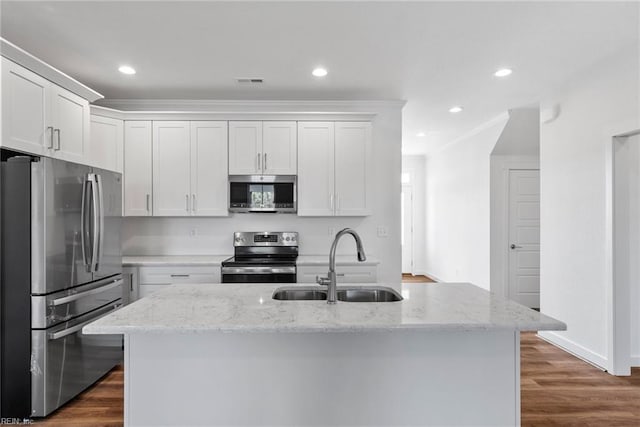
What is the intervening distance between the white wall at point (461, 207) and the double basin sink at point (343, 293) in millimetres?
→ 3697

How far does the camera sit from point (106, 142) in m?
3.77

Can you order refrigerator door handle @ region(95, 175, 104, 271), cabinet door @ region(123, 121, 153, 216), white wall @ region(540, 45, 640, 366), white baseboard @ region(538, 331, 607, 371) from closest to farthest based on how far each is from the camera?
refrigerator door handle @ region(95, 175, 104, 271) < white wall @ region(540, 45, 640, 366) < white baseboard @ region(538, 331, 607, 371) < cabinet door @ region(123, 121, 153, 216)

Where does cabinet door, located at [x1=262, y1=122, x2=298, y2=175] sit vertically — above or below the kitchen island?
above

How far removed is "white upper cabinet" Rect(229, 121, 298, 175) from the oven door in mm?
1044

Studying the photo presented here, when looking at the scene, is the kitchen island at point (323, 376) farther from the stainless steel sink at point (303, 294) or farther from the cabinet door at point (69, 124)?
the cabinet door at point (69, 124)

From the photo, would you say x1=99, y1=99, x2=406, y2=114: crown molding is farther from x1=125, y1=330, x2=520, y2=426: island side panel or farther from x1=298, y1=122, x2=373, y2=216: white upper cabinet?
x1=125, y1=330, x2=520, y2=426: island side panel

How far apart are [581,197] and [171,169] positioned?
411cm

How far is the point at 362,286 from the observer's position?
2252mm

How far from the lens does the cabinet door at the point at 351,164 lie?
13.1 ft

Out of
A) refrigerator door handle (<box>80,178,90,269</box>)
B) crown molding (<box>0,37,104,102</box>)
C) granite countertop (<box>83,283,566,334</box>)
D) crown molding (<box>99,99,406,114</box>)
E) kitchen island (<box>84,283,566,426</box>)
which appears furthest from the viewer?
crown molding (<box>99,99,406,114</box>)

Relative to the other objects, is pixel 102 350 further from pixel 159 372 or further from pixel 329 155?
pixel 329 155

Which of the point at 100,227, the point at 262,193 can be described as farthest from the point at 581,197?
the point at 100,227

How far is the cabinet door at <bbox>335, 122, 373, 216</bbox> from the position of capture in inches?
157

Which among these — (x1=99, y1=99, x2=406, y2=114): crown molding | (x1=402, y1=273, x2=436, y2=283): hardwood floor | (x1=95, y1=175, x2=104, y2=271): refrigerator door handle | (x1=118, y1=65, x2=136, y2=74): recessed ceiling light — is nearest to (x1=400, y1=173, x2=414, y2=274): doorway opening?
(x1=402, y1=273, x2=436, y2=283): hardwood floor
